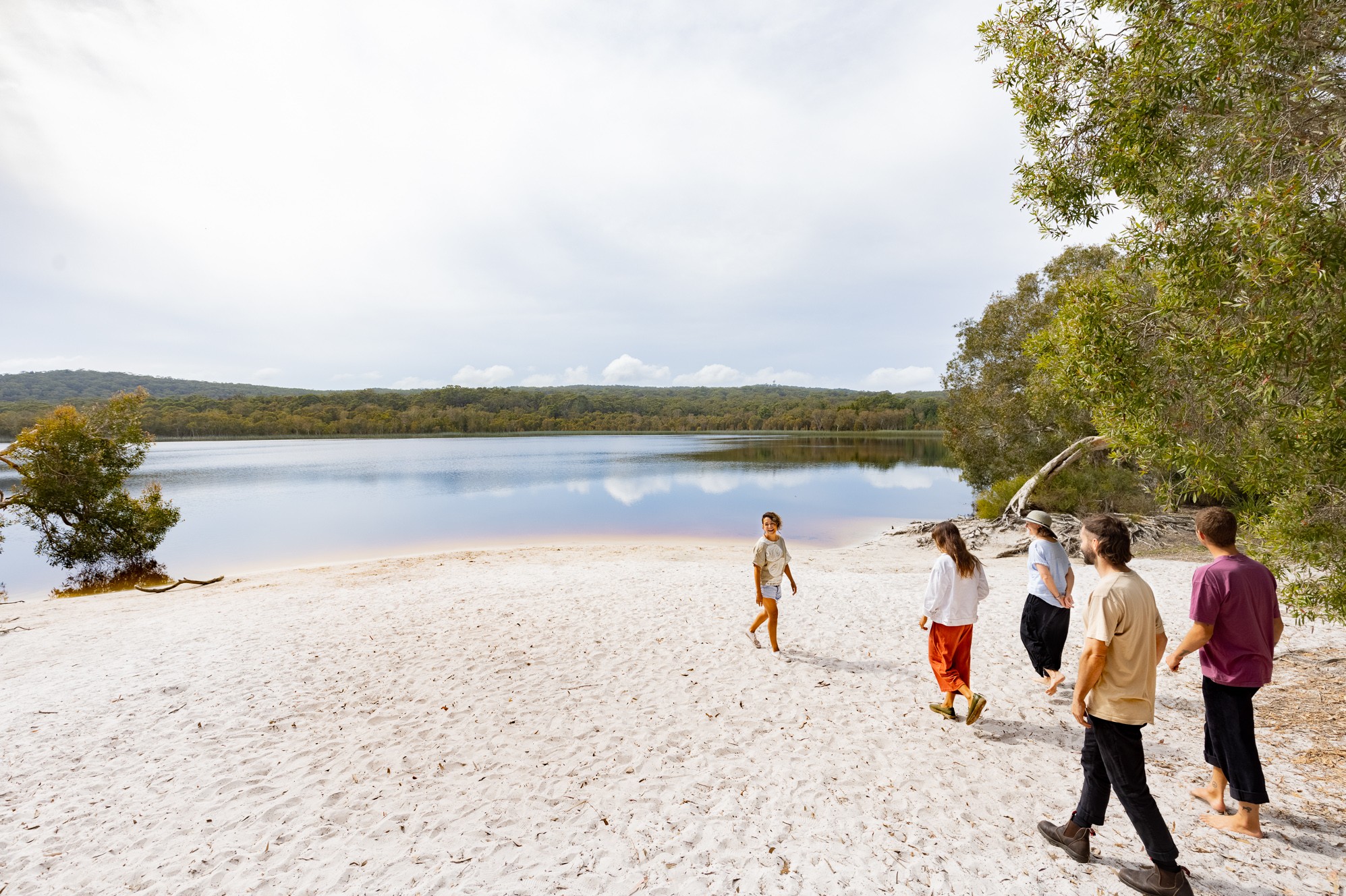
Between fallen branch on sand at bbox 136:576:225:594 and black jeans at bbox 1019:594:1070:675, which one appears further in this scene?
fallen branch on sand at bbox 136:576:225:594

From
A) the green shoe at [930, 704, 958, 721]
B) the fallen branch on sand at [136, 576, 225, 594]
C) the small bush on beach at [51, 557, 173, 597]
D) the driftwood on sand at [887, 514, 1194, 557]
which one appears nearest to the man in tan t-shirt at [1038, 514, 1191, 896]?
the green shoe at [930, 704, 958, 721]

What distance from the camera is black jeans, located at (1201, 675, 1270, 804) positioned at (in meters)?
3.41

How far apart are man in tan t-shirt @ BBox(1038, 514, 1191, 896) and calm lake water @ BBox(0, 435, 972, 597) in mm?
16580

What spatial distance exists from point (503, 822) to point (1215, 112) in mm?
7829

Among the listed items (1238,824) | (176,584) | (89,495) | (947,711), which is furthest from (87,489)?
(1238,824)

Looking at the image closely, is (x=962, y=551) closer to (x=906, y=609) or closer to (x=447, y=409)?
(x=906, y=609)

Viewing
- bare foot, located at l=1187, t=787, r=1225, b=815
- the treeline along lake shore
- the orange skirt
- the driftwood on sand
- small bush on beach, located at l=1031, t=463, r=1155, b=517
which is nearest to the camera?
bare foot, located at l=1187, t=787, r=1225, b=815

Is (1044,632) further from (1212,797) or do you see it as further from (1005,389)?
(1005,389)

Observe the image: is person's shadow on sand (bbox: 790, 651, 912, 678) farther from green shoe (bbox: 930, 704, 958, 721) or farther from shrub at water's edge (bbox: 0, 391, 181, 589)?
shrub at water's edge (bbox: 0, 391, 181, 589)

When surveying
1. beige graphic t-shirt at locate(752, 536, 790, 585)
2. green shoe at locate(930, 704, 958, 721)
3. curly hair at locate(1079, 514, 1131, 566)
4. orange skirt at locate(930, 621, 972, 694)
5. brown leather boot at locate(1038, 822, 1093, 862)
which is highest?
curly hair at locate(1079, 514, 1131, 566)

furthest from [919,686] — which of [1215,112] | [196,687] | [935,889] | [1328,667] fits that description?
[196,687]

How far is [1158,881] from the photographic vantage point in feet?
9.98

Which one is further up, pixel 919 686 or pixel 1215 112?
pixel 1215 112

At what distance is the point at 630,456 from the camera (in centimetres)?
6362
